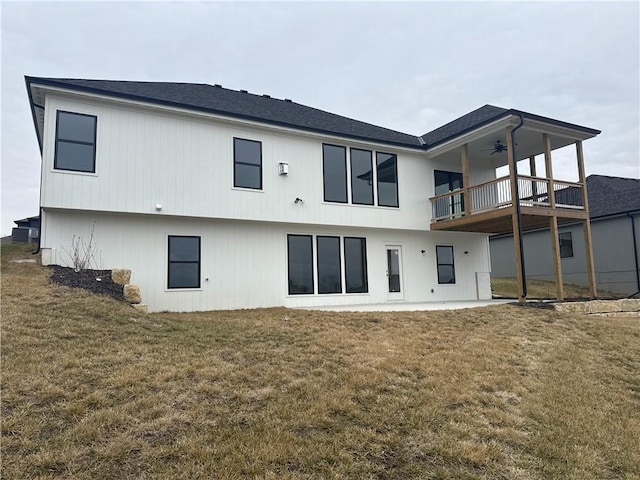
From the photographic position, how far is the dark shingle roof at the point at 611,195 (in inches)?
754

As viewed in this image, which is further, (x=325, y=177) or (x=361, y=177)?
(x=361, y=177)

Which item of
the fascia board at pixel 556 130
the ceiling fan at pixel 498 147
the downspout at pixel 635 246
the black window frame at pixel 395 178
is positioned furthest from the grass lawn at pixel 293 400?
the downspout at pixel 635 246

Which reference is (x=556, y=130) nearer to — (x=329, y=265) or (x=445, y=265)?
(x=445, y=265)

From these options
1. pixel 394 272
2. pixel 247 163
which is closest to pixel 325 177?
pixel 247 163

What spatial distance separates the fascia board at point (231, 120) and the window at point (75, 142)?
0.52 m

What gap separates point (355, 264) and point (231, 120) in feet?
19.0

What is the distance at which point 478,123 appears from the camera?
12.9 metres

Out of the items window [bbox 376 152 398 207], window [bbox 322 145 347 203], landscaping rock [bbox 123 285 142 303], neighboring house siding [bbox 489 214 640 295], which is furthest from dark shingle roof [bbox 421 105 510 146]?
landscaping rock [bbox 123 285 142 303]

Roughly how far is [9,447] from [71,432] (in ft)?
1.34

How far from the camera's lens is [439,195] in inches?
583

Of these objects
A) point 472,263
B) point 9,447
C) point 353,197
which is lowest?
point 9,447

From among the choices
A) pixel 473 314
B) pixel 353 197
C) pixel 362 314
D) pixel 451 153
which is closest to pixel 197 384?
pixel 362 314

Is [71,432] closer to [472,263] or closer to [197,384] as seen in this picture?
[197,384]

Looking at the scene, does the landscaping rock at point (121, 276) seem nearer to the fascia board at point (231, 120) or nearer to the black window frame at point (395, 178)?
the fascia board at point (231, 120)
